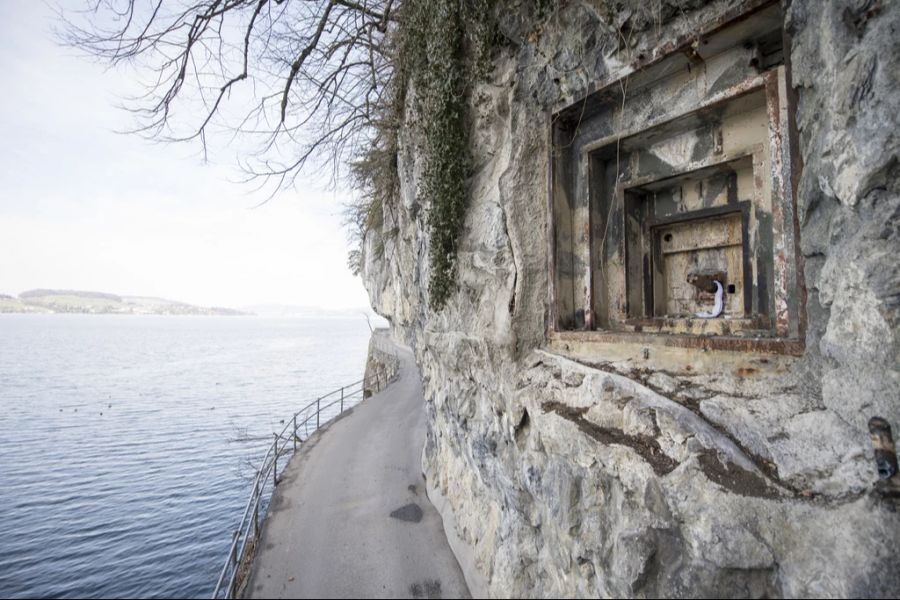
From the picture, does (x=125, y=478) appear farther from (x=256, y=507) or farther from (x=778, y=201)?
(x=778, y=201)

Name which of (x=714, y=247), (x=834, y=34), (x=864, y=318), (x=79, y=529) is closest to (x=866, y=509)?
(x=864, y=318)

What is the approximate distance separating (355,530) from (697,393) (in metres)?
6.82

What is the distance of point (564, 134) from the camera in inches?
246

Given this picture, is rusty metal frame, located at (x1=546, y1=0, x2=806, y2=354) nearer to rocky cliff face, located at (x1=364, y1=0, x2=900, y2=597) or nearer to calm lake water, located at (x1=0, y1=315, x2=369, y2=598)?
rocky cliff face, located at (x1=364, y1=0, x2=900, y2=597)

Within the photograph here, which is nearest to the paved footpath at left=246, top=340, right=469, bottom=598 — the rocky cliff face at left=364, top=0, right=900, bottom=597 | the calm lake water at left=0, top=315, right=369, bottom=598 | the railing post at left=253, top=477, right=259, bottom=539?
the railing post at left=253, top=477, right=259, bottom=539

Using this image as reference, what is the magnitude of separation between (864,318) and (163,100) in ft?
30.3

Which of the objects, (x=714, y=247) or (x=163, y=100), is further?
(x=163, y=100)

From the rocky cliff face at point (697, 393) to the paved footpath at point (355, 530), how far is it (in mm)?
1439

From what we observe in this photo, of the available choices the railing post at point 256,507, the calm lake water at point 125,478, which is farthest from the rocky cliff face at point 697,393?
the calm lake water at point 125,478

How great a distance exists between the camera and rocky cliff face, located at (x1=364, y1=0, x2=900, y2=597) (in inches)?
112

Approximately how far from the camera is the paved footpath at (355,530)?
22.3 ft

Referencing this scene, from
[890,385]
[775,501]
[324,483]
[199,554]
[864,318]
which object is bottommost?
[199,554]

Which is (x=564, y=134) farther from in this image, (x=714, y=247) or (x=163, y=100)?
(x=163, y=100)

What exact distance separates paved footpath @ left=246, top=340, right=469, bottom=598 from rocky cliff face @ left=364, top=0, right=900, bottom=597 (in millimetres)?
1439
